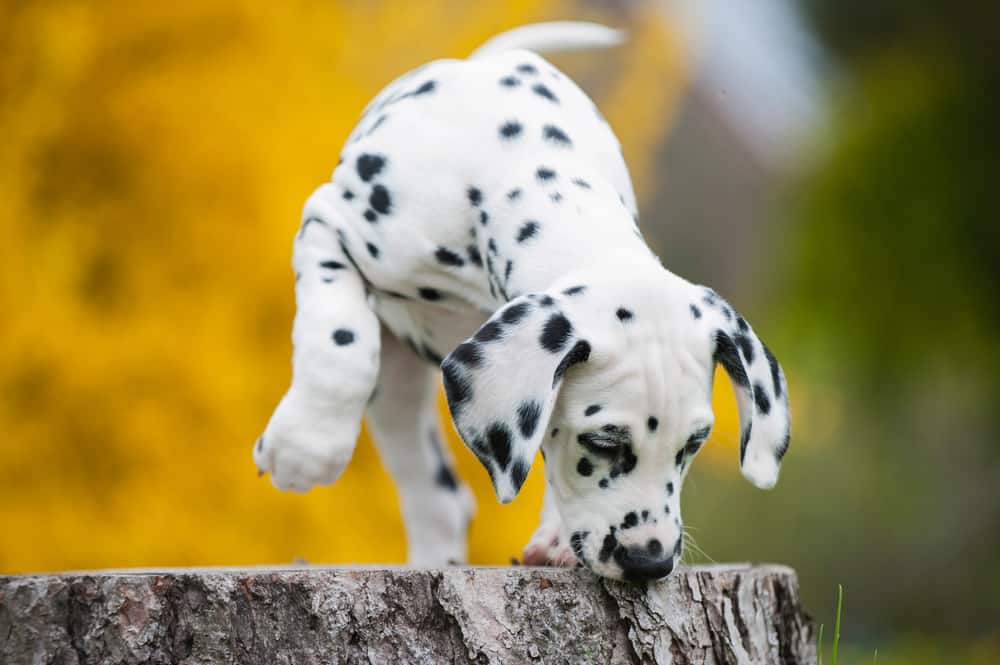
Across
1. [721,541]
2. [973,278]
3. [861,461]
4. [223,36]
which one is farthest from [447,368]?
[973,278]

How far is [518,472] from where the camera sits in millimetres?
2396

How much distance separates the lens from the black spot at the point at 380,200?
304cm

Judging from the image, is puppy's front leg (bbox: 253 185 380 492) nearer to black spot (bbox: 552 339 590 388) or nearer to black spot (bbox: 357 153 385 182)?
black spot (bbox: 357 153 385 182)

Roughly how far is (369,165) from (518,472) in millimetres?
1045

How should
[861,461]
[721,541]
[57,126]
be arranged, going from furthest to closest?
[861,461] → [721,541] → [57,126]

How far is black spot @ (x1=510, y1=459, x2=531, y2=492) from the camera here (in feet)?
7.84

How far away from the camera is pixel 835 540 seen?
8688 mm

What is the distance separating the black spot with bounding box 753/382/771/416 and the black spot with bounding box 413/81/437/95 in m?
1.18

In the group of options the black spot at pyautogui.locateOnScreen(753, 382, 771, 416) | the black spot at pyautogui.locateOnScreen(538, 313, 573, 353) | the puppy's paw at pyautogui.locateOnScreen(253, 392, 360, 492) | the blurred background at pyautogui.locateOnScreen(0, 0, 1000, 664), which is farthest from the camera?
the blurred background at pyautogui.locateOnScreen(0, 0, 1000, 664)

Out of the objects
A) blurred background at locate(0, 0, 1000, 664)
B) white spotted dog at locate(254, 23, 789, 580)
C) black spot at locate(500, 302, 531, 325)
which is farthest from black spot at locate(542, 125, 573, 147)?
blurred background at locate(0, 0, 1000, 664)

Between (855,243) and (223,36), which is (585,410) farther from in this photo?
(855,243)

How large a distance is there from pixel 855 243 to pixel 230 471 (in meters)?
8.11

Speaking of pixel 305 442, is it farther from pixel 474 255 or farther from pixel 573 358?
pixel 573 358

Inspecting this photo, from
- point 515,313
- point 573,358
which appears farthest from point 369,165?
point 573,358
